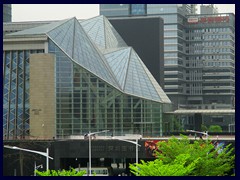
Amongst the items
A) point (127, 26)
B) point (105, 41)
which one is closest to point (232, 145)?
point (105, 41)

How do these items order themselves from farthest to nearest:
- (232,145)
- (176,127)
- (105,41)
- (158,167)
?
(176,127) → (105,41) → (232,145) → (158,167)

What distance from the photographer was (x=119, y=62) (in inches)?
4203

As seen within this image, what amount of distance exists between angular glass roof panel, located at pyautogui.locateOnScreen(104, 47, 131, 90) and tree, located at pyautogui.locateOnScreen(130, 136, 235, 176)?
1314 inches

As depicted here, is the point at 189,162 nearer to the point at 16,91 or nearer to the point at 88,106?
the point at 88,106

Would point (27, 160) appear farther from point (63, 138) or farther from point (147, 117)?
point (147, 117)

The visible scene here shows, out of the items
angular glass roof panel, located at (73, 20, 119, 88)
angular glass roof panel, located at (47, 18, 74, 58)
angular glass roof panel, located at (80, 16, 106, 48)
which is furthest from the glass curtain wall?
angular glass roof panel, located at (80, 16, 106, 48)

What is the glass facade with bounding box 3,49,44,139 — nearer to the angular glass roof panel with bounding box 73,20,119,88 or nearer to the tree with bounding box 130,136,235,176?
the angular glass roof panel with bounding box 73,20,119,88

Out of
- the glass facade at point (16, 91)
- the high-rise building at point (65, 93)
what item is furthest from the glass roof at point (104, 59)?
the glass facade at point (16, 91)

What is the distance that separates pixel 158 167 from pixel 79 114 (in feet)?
143

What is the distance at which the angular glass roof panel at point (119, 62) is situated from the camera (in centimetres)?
10280

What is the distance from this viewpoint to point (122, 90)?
97.9 meters

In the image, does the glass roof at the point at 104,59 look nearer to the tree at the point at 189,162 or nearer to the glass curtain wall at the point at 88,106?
the glass curtain wall at the point at 88,106

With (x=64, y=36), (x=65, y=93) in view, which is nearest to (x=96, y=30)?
(x=64, y=36)

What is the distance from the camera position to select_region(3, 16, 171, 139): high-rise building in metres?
94.0
